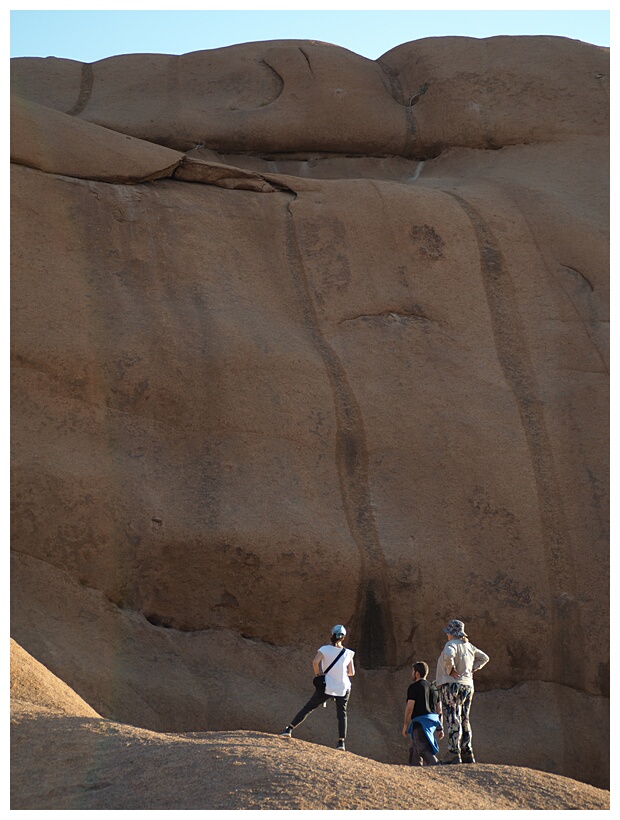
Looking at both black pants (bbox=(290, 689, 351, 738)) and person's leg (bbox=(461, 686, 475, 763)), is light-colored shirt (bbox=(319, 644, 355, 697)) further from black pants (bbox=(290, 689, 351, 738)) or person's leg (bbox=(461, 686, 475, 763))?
person's leg (bbox=(461, 686, 475, 763))

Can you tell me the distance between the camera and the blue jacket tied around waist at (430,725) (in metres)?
7.50

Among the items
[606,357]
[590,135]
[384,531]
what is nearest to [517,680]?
[384,531]

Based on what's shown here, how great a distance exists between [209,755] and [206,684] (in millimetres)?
3769

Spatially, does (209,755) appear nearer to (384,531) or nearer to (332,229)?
(384,531)

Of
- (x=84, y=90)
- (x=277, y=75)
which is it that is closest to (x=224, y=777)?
(x=277, y=75)

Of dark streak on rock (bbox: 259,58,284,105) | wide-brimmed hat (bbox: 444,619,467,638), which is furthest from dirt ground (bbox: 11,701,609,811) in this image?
dark streak on rock (bbox: 259,58,284,105)

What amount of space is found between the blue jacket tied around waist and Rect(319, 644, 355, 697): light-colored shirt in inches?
22.6

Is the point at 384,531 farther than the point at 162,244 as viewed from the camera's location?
No

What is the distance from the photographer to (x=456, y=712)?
778 cm

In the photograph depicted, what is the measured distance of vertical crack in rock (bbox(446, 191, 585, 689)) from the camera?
11.0 meters

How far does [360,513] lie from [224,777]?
218 inches

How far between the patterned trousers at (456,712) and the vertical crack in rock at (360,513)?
2.81 meters

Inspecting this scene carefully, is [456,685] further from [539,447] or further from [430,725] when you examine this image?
[539,447]

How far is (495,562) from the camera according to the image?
1114 cm
